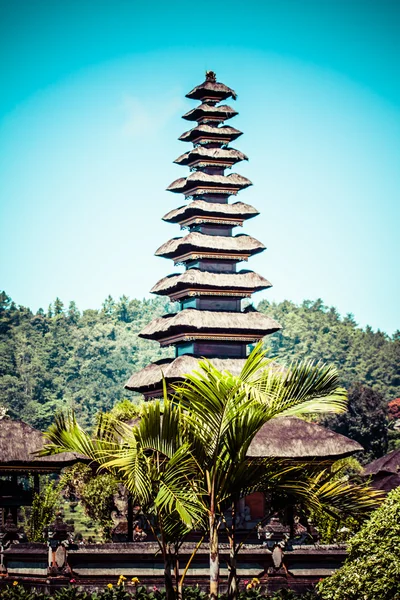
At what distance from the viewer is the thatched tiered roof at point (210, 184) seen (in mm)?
37531

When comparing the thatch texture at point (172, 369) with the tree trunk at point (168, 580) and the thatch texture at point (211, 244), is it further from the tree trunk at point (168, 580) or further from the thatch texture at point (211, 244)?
the tree trunk at point (168, 580)

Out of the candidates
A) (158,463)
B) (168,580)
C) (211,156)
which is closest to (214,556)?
(168,580)

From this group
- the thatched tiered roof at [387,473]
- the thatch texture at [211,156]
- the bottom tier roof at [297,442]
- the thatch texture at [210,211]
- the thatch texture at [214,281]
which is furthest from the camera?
the thatch texture at [211,156]

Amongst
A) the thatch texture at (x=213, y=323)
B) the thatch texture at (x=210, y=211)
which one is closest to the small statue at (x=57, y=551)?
the thatch texture at (x=213, y=323)

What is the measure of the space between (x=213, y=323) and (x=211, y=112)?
9.16 m

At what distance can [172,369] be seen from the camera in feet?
107

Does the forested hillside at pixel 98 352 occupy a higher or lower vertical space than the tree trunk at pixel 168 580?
higher

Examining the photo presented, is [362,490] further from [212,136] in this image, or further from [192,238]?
[212,136]

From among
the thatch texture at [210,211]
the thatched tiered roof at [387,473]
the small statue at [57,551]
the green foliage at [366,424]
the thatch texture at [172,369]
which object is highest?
the thatch texture at [210,211]

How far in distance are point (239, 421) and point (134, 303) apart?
112675mm

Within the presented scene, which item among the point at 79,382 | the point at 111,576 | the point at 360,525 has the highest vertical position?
the point at 79,382

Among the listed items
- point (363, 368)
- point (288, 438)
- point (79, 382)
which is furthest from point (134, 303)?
point (288, 438)

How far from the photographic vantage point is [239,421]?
1388 centimetres

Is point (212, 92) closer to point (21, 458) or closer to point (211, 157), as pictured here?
point (211, 157)
